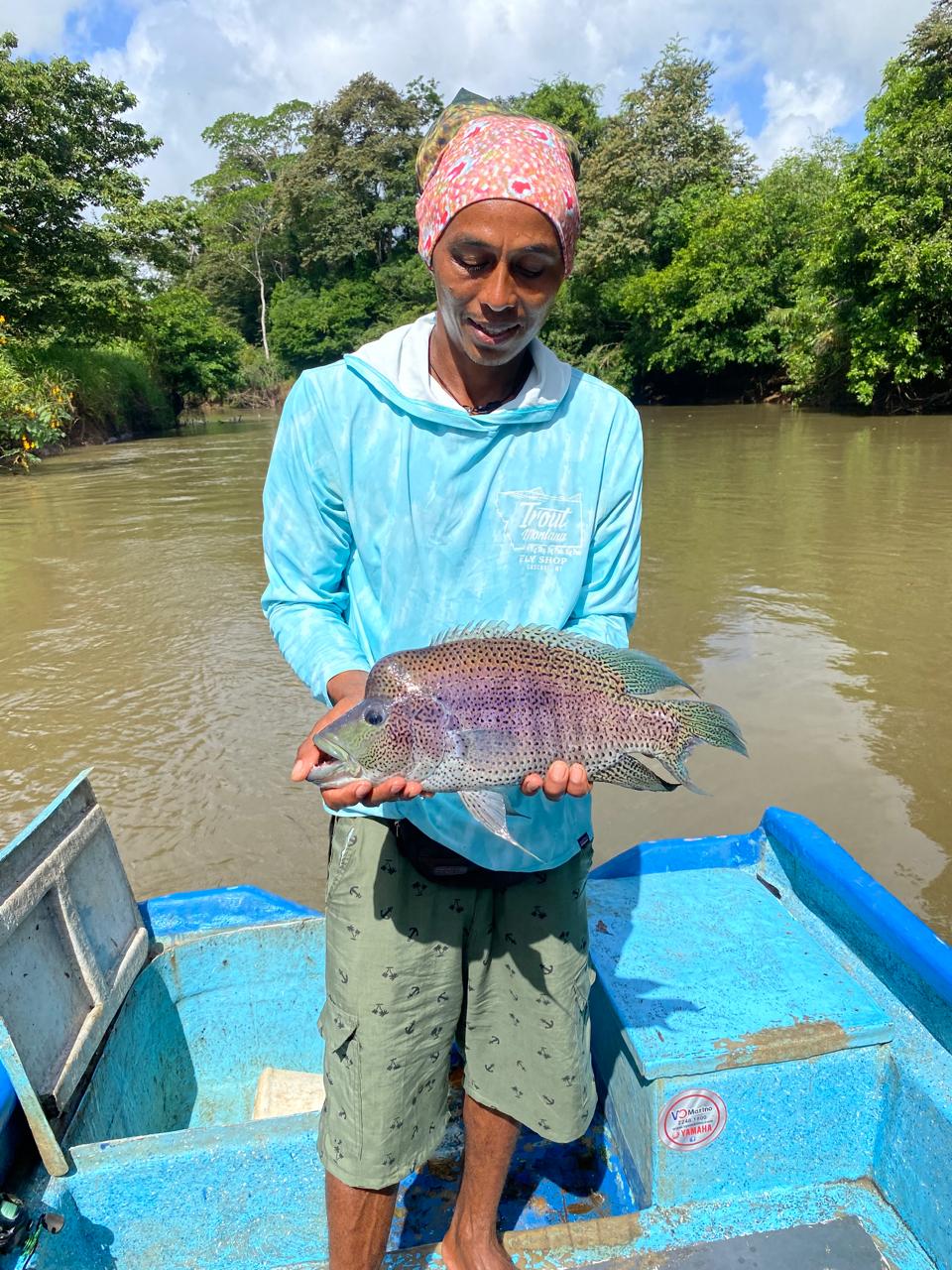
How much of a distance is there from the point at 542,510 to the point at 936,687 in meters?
5.75

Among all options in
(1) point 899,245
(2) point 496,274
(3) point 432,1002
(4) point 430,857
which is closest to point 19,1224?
(3) point 432,1002

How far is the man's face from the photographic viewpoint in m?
1.77

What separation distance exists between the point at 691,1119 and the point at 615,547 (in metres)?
1.53

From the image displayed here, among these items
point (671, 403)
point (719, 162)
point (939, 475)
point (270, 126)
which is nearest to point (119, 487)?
point (939, 475)

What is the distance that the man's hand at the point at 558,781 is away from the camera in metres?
1.74

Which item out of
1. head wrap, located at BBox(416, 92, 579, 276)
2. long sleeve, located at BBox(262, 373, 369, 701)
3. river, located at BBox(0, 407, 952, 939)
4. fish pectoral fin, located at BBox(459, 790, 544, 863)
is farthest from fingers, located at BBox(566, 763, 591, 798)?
river, located at BBox(0, 407, 952, 939)

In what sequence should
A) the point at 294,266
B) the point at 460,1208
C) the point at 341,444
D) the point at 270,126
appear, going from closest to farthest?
the point at 341,444
the point at 460,1208
the point at 294,266
the point at 270,126

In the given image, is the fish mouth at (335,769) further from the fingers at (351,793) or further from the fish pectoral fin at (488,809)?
the fish pectoral fin at (488,809)

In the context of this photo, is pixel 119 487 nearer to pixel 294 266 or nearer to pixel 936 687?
pixel 936 687

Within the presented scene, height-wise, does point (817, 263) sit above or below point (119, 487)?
above

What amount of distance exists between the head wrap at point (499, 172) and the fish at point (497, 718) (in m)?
0.89

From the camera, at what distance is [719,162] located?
34938 millimetres

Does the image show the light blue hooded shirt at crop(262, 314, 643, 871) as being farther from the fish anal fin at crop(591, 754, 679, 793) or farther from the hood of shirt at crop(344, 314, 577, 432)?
the fish anal fin at crop(591, 754, 679, 793)

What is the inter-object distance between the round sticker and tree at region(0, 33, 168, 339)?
82.7 feet
